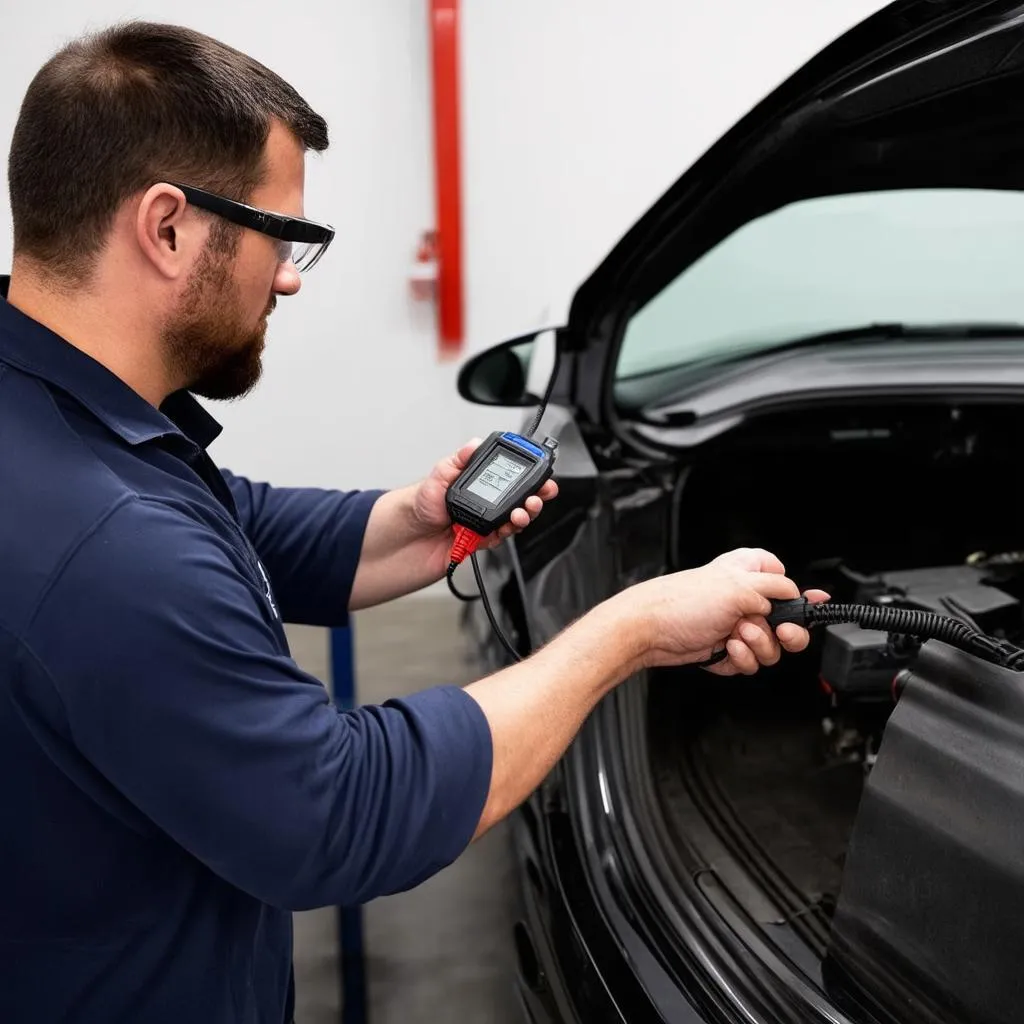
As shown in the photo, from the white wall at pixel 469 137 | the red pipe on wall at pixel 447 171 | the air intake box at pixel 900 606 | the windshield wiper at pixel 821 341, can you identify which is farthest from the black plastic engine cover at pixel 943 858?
the red pipe on wall at pixel 447 171

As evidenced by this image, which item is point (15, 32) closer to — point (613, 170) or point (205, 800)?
point (613, 170)

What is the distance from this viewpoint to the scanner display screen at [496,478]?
1.17m

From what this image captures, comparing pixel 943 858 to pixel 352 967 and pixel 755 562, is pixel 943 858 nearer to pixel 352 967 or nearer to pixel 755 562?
pixel 755 562

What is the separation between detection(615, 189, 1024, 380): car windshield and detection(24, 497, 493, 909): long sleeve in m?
1.83

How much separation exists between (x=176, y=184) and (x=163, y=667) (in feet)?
1.42

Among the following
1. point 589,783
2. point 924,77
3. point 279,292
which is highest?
point 924,77

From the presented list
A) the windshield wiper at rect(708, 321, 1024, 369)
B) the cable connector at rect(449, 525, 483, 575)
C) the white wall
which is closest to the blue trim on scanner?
the cable connector at rect(449, 525, 483, 575)

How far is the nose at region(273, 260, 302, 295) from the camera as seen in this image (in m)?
0.95

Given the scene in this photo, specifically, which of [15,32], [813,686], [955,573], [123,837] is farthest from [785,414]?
[15,32]

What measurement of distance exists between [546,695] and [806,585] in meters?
1.04

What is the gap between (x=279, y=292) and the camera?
97cm

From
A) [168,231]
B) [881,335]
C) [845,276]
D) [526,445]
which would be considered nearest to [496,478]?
[526,445]

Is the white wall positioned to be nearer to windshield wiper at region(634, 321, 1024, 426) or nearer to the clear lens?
windshield wiper at region(634, 321, 1024, 426)

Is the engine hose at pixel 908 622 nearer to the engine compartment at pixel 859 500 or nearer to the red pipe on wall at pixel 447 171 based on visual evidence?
the engine compartment at pixel 859 500
